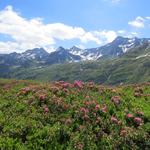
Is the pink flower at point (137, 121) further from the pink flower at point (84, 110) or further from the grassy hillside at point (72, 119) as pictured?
the pink flower at point (84, 110)

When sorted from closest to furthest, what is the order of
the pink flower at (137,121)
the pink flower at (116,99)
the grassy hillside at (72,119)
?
the grassy hillside at (72,119) → the pink flower at (137,121) → the pink flower at (116,99)

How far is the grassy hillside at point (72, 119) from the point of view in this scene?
18.5 meters

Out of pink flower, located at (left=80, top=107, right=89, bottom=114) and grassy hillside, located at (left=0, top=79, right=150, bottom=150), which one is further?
pink flower, located at (left=80, top=107, right=89, bottom=114)

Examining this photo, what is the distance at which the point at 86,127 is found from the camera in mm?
20281

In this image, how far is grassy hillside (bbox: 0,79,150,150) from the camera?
18531 millimetres

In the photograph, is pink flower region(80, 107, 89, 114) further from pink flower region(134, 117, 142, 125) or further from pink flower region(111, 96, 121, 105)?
pink flower region(134, 117, 142, 125)

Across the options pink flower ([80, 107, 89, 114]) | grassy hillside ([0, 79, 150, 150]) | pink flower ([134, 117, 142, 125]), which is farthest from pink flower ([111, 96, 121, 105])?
pink flower ([80, 107, 89, 114])

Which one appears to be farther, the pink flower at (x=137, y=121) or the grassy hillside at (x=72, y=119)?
the pink flower at (x=137, y=121)

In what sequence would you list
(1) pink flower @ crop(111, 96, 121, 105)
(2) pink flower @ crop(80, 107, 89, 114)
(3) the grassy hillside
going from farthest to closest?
(1) pink flower @ crop(111, 96, 121, 105) < (2) pink flower @ crop(80, 107, 89, 114) < (3) the grassy hillside

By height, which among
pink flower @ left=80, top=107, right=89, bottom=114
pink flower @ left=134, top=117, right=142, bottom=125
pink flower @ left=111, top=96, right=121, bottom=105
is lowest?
pink flower @ left=134, top=117, right=142, bottom=125

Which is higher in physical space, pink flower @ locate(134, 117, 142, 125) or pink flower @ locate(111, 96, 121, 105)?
pink flower @ locate(111, 96, 121, 105)

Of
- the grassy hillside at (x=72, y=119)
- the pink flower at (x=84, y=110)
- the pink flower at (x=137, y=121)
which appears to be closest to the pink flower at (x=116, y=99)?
the grassy hillside at (x=72, y=119)

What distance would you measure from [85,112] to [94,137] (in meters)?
2.54

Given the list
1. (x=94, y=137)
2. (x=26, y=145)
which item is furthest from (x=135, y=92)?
(x=26, y=145)
